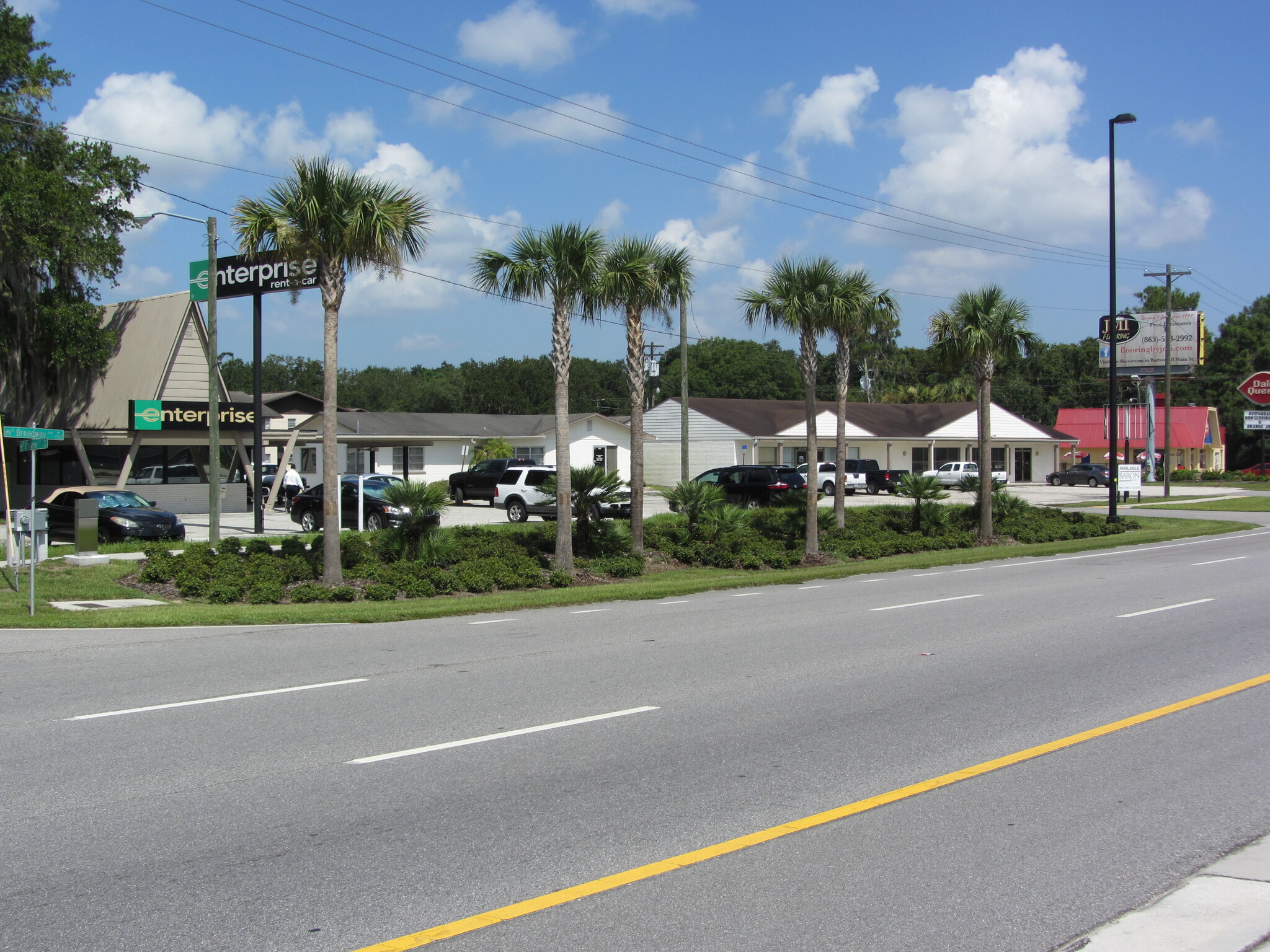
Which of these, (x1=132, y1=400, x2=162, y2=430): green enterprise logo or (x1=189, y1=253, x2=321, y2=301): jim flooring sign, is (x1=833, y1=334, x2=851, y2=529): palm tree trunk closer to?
(x1=189, y1=253, x2=321, y2=301): jim flooring sign

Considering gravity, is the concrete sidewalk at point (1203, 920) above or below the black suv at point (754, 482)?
below

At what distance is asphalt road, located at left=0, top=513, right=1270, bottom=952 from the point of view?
4.61 metres

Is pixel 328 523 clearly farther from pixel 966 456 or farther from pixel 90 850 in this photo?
pixel 966 456

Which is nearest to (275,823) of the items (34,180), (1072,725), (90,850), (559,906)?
(90,850)

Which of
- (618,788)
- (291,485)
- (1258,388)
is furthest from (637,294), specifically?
(1258,388)

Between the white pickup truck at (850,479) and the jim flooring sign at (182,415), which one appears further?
the white pickup truck at (850,479)

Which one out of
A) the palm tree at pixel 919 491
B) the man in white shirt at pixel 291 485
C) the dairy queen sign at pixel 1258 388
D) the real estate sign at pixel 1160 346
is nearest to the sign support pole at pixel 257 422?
the man in white shirt at pixel 291 485

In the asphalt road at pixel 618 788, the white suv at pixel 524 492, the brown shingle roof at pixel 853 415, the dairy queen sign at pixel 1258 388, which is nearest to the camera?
the asphalt road at pixel 618 788

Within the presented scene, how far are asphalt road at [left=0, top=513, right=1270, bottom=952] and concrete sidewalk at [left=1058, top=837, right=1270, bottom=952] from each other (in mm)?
115

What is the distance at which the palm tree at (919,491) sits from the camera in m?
29.1

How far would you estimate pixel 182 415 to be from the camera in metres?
31.5

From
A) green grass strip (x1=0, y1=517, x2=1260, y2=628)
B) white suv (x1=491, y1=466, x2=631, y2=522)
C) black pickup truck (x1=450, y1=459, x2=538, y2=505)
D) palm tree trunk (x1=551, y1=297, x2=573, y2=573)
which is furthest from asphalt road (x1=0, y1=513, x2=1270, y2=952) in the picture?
black pickup truck (x1=450, y1=459, x2=538, y2=505)

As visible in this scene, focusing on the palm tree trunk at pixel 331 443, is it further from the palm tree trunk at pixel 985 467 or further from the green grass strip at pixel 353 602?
the palm tree trunk at pixel 985 467

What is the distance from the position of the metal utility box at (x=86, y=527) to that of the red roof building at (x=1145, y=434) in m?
72.1
